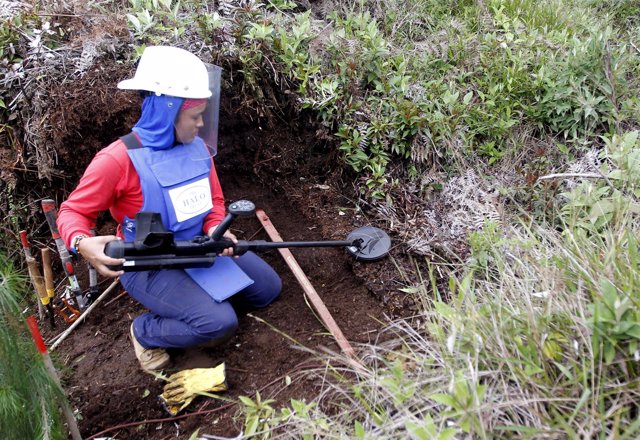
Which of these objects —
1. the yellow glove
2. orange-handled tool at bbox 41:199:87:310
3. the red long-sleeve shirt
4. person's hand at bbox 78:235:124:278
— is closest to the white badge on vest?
the red long-sleeve shirt

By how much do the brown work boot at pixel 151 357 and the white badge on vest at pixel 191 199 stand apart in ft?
2.59

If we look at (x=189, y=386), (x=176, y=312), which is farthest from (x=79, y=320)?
(x=189, y=386)

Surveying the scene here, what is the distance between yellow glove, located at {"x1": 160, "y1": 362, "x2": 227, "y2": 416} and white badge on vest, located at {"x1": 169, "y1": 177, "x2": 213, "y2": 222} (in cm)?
85

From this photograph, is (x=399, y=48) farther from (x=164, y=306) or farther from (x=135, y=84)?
(x=164, y=306)

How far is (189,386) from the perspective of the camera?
9.07ft

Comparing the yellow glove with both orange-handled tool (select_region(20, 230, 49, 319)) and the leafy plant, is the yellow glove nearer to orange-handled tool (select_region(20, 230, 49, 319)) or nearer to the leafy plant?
the leafy plant

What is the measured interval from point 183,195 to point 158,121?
0.42 m

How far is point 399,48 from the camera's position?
4.36 metres

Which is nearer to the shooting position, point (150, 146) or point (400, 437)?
point (400, 437)

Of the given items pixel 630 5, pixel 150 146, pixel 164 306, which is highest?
pixel 630 5

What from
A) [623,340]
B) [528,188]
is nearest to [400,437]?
[623,340]

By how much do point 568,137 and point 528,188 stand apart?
752 millimetres

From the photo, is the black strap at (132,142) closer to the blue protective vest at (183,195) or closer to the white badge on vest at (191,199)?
the blue protective vest at (183,195)

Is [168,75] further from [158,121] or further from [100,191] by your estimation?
[100,191]
